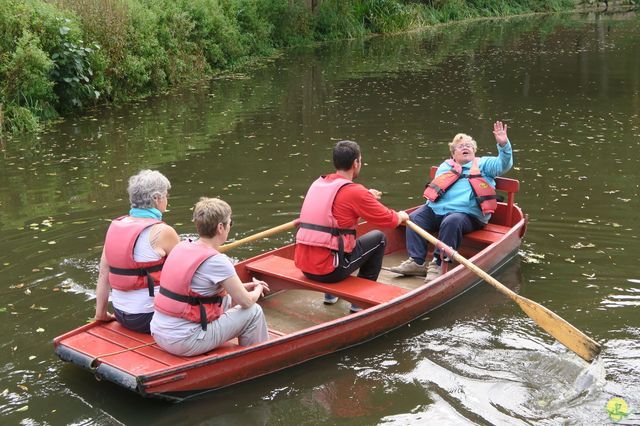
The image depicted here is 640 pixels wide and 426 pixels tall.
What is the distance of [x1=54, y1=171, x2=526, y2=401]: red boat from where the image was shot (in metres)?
5.56

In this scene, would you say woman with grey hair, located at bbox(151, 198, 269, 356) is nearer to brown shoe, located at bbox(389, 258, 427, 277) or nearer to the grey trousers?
the grey trousers

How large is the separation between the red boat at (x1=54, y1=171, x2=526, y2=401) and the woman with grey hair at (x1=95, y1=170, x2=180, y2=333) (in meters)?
0.30

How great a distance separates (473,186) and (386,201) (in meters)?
2.29

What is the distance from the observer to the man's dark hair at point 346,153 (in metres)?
6.66

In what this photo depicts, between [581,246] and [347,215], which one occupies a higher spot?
[347,215]

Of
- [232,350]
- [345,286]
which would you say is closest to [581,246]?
[345,286]

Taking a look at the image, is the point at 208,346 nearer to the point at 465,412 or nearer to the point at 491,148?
the point at 465,412

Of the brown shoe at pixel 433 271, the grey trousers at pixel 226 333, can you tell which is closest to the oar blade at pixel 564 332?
the brown shoe at pixel 433 271

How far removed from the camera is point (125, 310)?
19.7 feet

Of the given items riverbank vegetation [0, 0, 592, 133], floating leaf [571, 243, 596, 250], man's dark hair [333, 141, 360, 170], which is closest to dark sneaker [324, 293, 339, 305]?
man's dark hair [333, 141, 360, 170]

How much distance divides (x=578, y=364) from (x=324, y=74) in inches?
676

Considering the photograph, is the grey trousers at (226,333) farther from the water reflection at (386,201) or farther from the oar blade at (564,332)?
the oar blade at (564,332)

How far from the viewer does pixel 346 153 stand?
6664mm

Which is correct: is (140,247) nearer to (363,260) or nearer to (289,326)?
(289,326)
